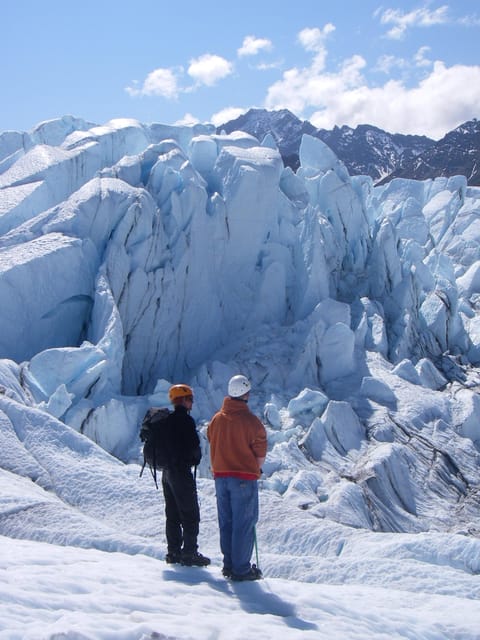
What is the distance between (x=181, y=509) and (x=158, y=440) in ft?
1.59

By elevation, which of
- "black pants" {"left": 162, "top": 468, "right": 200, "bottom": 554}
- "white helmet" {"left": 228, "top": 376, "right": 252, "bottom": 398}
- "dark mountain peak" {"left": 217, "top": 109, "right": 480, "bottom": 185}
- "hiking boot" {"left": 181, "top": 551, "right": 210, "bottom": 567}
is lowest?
"hiking boot" {"left": 181, "top": 551, "right": 210, "bottom": 567}

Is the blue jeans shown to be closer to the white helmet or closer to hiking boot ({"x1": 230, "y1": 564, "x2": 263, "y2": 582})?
hiking boot ({"x1": 230, "y1": 564, "x2": 263, "y2": 582})

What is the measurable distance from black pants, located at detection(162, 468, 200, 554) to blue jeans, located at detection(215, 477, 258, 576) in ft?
0.76

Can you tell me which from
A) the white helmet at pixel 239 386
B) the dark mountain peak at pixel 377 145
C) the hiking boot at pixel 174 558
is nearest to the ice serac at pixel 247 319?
the hiking boot at pixel 174 558

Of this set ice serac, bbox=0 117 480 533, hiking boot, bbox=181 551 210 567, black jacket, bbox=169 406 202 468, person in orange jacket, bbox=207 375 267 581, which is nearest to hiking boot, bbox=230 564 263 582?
person in orange jacket, bbox=207 375 267 581

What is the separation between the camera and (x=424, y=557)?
632cm

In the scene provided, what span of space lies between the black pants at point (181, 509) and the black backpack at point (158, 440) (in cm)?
9

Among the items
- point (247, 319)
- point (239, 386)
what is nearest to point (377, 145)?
point (247, 319)

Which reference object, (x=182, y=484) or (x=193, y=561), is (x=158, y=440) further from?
(x=193, y=561)

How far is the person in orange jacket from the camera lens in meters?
4.11

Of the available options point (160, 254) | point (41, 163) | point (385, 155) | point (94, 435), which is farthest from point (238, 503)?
point (385, 155)

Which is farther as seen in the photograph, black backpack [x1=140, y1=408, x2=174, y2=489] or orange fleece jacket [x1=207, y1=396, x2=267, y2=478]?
black backpack [x1=140, y1=408, x2=174, y2=489]

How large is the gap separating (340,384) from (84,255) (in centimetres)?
629

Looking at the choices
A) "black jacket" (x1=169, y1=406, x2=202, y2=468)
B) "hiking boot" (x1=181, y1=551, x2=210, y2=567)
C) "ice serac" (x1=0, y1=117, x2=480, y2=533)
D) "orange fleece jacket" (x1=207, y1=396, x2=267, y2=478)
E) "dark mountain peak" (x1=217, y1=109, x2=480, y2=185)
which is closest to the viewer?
"orange fleece jacket" (x1=207, y1=396, x2=267, y2=478)
